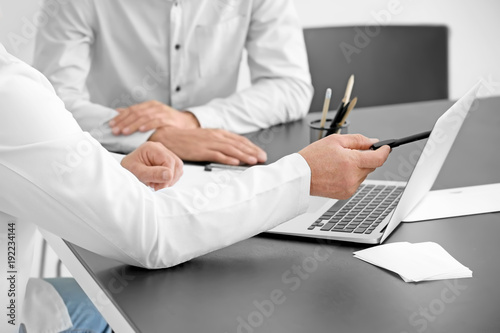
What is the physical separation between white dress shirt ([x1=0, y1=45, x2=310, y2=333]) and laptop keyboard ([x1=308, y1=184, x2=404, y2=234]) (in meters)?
0.08

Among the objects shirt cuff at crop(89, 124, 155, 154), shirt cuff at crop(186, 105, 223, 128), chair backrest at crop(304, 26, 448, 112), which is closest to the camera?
shirt cuff at crop(89, 124, 155, 154)

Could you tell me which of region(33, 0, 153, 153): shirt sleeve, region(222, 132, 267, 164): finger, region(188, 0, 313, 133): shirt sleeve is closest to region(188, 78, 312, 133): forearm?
region(188, 0, 313, 133): shirt sleeve

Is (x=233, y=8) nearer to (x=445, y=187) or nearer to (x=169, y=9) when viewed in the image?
(x=169, y=9)

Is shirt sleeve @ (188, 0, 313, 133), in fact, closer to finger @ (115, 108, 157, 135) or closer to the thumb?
finger @ (115, 108, 157, 135)

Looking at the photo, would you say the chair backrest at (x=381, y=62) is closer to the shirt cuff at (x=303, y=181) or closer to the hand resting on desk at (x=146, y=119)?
the hand resting on desk at (x=146, y=119)

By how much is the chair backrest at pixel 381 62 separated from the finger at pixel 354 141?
1.24m

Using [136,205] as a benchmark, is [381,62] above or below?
below

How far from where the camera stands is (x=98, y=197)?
869mm

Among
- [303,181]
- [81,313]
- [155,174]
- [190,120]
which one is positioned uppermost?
[303,181]

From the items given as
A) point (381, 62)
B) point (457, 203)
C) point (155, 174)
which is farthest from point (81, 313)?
point (381, 62)

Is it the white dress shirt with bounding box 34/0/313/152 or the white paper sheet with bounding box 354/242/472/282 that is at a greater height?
the white paper sheet with bounding box 354/242/472/282

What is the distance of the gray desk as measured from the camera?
79 cm

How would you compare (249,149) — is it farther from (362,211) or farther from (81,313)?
(81,313)

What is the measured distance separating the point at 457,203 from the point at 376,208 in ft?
0.53
